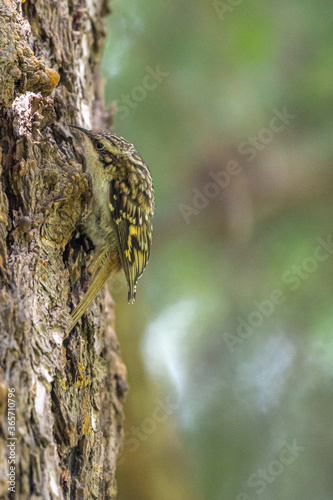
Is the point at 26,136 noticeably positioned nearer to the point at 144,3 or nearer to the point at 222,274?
the point at 222,274

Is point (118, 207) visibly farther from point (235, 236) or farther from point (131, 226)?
point (235, 236)

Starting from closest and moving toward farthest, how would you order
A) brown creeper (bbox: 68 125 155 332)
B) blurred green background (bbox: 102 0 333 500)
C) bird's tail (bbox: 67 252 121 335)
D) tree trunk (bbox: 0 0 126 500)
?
tree trunk (bbox: 0 0 126 500), bird's tail (bbox: 67 252 121 335), brown creeper (bbox: 68 125 155 332), blurred green background (bbox: 102 0 333 500)

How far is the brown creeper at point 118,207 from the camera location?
279 centimetres

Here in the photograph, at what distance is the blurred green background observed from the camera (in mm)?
4137

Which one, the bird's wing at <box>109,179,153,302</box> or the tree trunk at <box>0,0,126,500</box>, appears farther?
the bird's wing at <box>109,179,153,302</box>

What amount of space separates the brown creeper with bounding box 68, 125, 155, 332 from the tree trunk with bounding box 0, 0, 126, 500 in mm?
142

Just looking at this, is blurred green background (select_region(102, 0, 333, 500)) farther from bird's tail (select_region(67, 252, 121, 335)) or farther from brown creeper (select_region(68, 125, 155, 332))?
bird's tail (select_region(67, 252, 121, 335))

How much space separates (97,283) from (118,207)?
0.61 metres

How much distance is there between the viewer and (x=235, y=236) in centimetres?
463

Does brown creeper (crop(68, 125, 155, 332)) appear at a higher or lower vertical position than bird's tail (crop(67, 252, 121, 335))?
higher

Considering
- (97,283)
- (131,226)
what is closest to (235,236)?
(131,226)

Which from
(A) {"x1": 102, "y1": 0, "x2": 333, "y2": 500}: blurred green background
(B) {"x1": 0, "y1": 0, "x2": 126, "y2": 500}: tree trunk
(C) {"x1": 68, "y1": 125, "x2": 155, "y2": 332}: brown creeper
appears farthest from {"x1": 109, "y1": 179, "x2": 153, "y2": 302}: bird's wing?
(A) {"x1": 102, "y1": 0, "x2": 333, "y2": 500}: blurred green background

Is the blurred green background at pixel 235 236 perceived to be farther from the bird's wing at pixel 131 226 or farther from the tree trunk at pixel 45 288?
the tree trunk at pixel 45 288

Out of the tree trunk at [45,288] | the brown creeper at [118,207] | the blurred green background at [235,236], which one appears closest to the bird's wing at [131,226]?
the brown creeper at [118,207]
